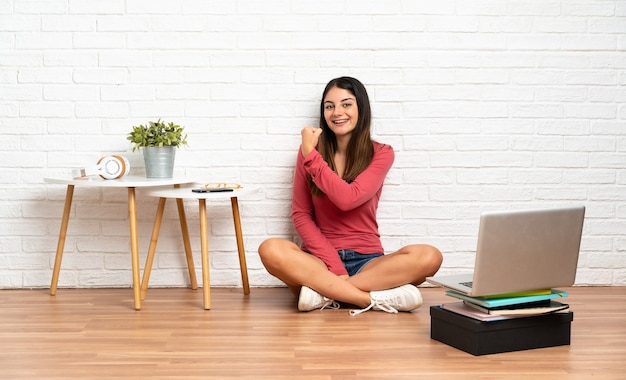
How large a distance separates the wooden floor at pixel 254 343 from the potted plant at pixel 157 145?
0.52m

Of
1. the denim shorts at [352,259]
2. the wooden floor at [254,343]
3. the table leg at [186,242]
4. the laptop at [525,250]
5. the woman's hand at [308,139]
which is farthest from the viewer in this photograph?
the table leg at [186,242]

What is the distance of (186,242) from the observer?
3.19 meters

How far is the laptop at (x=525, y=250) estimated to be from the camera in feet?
7.12

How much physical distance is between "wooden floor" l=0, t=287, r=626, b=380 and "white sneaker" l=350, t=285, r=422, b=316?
0.11 feet

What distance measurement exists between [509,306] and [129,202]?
143 cm

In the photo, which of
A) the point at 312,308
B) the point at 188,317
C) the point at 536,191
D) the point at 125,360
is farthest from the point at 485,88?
the point at 125,360

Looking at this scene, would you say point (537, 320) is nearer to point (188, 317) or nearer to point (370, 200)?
A: point (370, 200)

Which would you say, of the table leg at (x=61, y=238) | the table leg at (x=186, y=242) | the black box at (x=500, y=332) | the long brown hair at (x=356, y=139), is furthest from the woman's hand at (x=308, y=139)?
the table leg at (x=61, y=238)

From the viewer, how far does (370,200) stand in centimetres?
311

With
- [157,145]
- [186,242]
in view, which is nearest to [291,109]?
[157,145]

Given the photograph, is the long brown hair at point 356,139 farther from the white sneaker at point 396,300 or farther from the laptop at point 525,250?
the laptop at point 525,250

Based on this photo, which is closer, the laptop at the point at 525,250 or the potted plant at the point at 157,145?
the laptop at the point at 525,250

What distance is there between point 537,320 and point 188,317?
→ 1.20 metres

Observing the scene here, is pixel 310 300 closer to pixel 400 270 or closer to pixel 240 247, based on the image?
pixel 400 270
